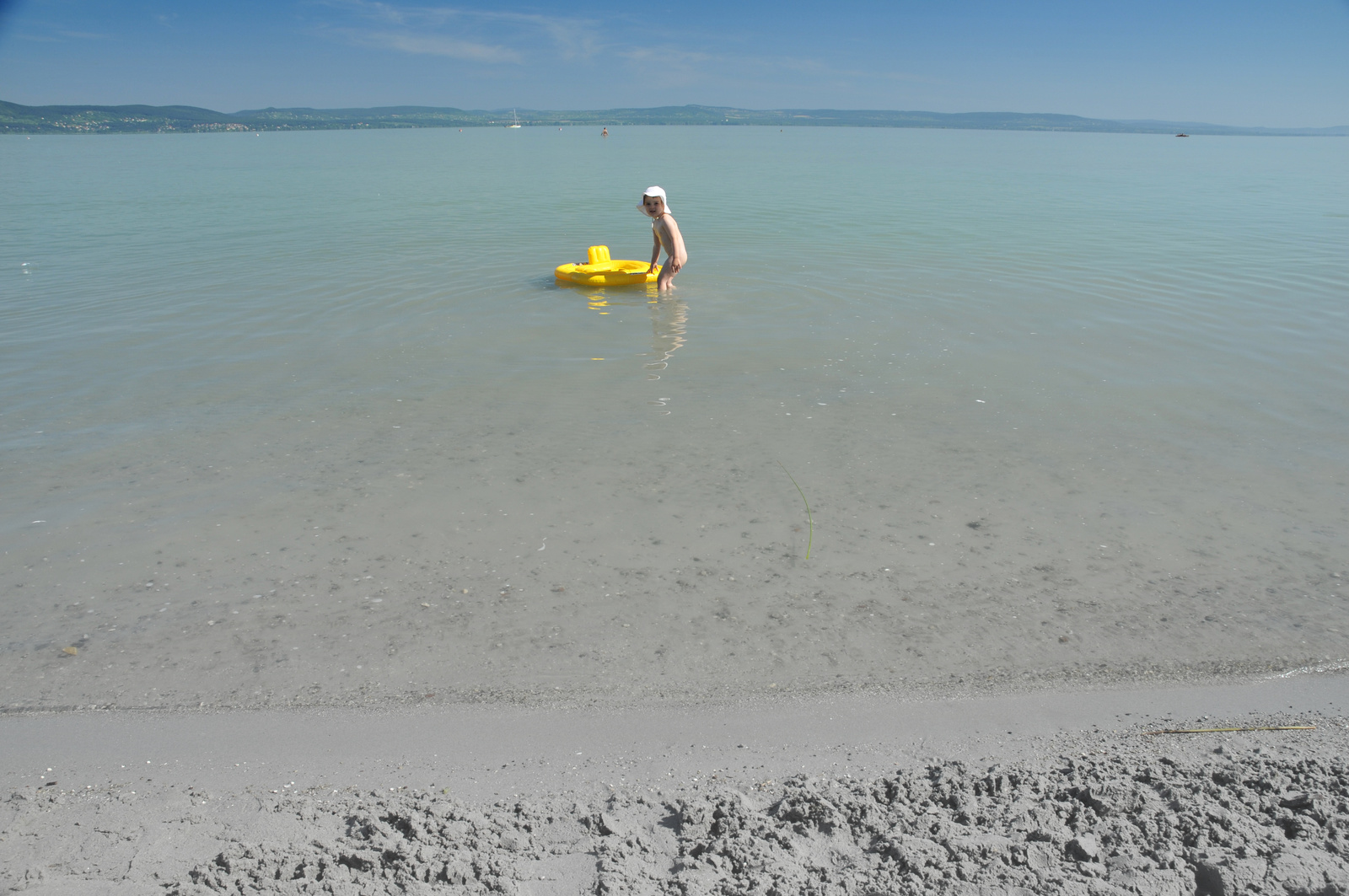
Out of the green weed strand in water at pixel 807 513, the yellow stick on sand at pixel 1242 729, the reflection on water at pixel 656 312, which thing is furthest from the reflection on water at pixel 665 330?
the yellow stick on sand at pixel 1242 729

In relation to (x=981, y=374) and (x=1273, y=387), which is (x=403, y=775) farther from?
(x=1273, y=387)

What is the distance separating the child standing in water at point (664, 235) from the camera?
9.71 meters

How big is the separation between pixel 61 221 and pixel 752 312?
16.4 metres

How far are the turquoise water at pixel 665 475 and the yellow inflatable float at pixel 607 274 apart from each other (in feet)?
0.62

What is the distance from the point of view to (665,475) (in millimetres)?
5203

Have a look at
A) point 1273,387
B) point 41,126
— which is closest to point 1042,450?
point 1273,387

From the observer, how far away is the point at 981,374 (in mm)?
7219

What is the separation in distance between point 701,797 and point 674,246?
8.28 metres

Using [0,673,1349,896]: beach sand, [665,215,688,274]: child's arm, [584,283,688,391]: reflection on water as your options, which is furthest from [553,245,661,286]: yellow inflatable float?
[0,673,1349,896]: beach sand

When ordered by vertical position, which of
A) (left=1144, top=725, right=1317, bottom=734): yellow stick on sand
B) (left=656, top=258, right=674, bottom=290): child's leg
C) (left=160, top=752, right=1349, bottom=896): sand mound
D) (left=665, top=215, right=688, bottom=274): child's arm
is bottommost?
(left=1144, top=725, right=1317, bottom=734): yellow stick on sand

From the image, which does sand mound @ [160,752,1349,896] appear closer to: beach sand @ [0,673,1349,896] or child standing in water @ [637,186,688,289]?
beach sand @ [0,673,1349,896]

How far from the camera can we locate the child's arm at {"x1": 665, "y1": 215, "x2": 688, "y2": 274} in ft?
32.5

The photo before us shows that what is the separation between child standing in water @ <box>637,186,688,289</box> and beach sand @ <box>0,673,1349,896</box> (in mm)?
7610

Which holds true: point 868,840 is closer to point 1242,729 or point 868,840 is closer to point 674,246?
point 1242,729
